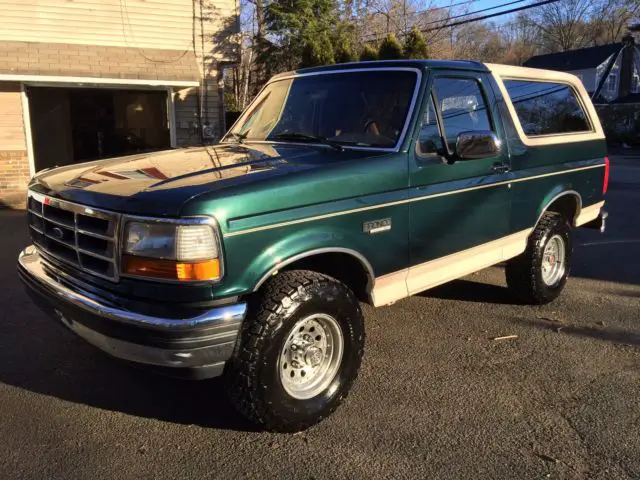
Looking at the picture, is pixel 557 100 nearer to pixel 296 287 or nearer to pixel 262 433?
pixel 296 287

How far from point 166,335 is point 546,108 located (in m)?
4.09

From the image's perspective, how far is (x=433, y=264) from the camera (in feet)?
13.2

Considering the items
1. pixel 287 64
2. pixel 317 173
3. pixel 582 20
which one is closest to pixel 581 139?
pixel 317 173

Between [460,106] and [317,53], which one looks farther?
[317,53]

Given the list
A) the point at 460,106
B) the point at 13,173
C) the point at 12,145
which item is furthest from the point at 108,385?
the point at 12,145

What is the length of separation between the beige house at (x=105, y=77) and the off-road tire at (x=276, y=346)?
10105 mm

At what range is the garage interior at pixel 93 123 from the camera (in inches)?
575

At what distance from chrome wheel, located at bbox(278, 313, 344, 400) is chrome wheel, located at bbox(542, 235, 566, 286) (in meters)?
2.73

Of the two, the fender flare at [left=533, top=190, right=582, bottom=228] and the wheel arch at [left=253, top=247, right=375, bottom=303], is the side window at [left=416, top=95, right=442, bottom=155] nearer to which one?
the wheel arch at [left=253, top=247, right=375, bottom=303]

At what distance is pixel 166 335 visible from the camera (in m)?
2.74

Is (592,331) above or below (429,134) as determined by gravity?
below

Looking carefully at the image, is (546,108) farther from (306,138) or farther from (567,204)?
(306,138)

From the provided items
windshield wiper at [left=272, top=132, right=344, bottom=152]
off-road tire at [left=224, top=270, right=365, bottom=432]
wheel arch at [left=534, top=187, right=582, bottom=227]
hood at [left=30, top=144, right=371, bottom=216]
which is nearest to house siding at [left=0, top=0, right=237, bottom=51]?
hood at [left=30, top=144, right=371, bottom=216]

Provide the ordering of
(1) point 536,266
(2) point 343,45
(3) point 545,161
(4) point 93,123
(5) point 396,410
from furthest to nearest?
(2) point 343,45 < (4) point 93,123 < (1) point 536,266 < (3) point 545,161 < (5) point 396,410
